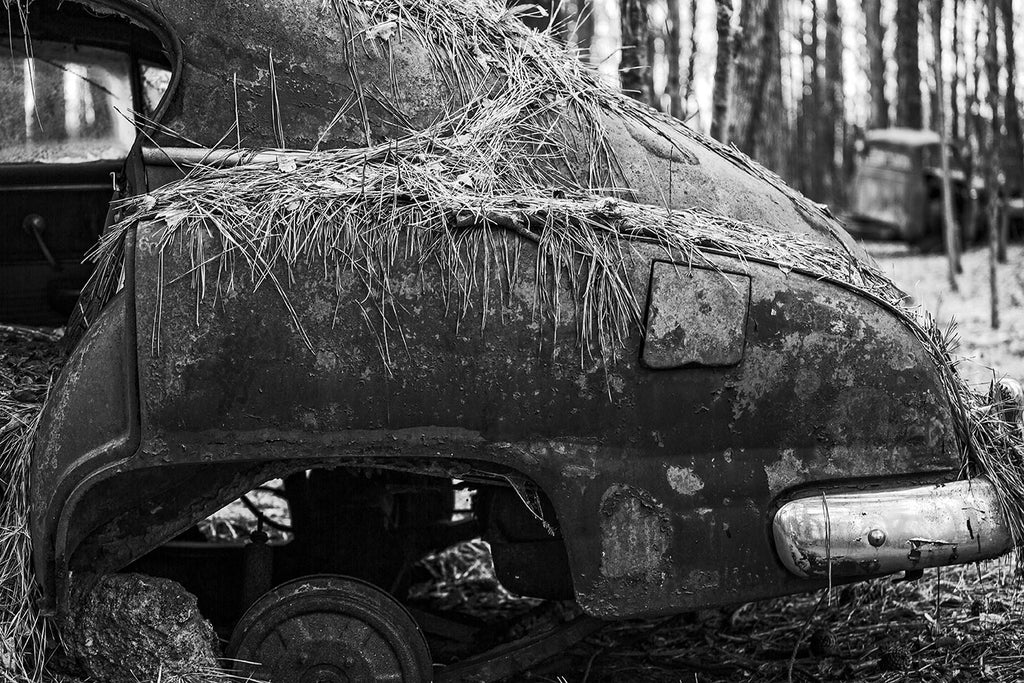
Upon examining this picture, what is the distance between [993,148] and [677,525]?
9.42 m

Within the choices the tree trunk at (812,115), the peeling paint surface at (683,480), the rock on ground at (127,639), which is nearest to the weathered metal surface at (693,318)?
the peeling paint surface at (683,480)

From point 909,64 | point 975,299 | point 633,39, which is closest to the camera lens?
point 633,39

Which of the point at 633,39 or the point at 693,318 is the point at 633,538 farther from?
the point at 633,39

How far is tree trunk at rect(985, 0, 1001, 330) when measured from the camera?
28.7 feet

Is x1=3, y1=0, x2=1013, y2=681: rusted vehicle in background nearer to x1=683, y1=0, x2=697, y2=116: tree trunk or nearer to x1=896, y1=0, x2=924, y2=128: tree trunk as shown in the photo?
x1=683, y1=0, x2=697, y2=116: tree trunk

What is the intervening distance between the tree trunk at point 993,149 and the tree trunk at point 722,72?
3662 millimetres

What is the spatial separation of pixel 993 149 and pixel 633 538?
9.50m

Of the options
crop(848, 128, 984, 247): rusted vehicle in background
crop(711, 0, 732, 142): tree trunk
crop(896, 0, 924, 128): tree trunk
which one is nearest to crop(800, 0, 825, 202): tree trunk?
crop(896, 0, 924, 128): tree trunk

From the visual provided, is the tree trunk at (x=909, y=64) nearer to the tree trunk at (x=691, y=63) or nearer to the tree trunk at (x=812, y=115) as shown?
the tree trunk at (x=812, y=115)

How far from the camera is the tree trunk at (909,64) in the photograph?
22.2 metres

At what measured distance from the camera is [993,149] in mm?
10141

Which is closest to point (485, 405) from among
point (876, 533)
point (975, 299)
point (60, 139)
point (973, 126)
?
point (876, 533)

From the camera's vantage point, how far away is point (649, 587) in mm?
2377

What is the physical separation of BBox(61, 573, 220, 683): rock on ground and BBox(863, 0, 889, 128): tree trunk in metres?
26.3
